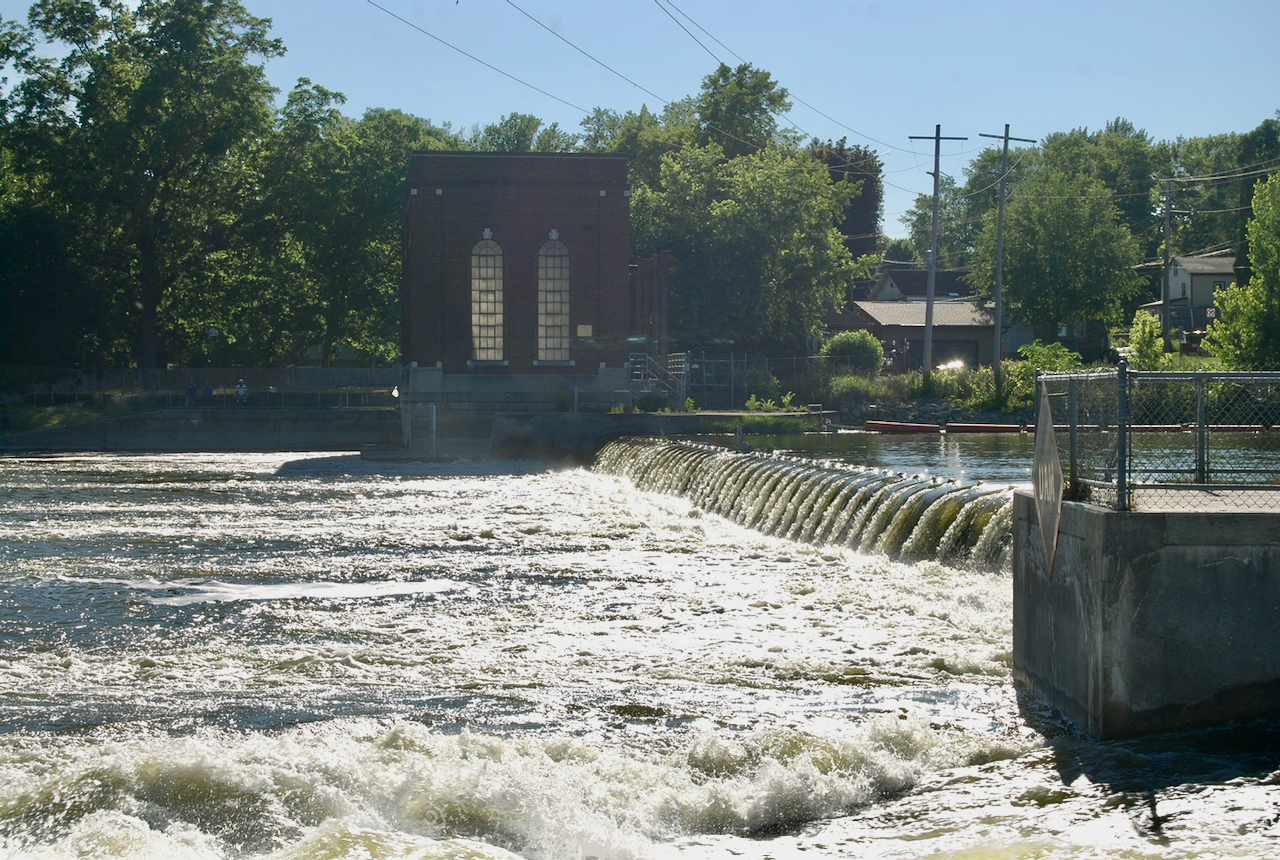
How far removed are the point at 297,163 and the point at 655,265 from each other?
1859cm

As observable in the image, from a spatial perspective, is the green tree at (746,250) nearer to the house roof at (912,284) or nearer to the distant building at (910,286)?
the distant building at (910,286)

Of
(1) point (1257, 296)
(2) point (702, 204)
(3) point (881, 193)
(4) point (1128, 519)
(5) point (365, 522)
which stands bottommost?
(5) point (365, 522)

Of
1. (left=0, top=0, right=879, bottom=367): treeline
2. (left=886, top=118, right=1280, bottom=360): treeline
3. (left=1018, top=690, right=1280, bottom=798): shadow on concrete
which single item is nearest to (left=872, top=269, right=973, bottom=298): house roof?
(left=886, top=118, right=1280, bottom=360): treeline

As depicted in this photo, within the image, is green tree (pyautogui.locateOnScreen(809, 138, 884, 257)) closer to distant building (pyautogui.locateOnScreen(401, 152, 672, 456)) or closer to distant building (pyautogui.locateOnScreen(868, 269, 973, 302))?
distant building (pyautogui.locateOnScreen(868, 269, 973, 302))

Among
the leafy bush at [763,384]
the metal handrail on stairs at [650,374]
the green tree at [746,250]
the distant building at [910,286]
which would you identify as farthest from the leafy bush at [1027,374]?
the distant building at [910,286]

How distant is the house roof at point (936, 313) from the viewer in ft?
211

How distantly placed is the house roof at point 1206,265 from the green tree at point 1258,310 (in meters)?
23.3

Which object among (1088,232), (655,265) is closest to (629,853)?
(655,265)

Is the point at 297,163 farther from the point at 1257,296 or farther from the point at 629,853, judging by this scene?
the point at 629,853

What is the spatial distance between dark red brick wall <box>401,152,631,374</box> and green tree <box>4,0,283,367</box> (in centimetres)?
1308

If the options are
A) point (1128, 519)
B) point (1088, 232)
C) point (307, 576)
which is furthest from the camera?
point (1088, 232)

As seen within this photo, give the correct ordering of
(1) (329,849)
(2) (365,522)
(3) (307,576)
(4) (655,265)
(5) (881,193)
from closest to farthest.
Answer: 1. (1) (329,849)
2. (3) (307,576)
3. (2) (365,522)
4. (4) (655,265)
5. (5) (881,193)

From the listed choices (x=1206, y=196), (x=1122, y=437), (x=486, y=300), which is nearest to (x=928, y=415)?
(x=486, y=300)

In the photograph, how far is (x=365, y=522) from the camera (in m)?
19.5
